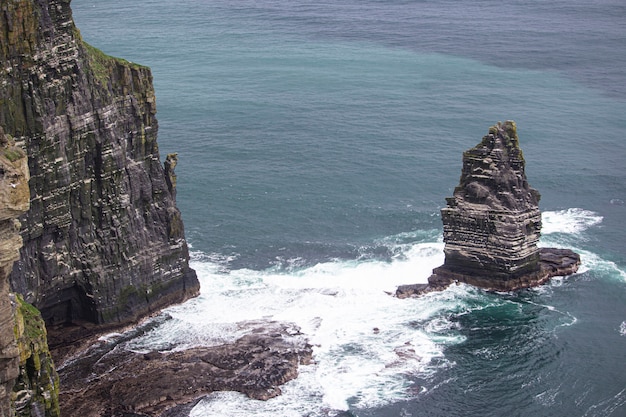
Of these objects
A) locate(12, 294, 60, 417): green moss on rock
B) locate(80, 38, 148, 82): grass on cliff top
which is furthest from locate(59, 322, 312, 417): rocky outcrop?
locate(80, 38, 148, 82): grass on cliff top

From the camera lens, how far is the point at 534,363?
127375mm

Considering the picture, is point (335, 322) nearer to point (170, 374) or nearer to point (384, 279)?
point (384, 279)

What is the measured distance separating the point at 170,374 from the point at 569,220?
70.4 m

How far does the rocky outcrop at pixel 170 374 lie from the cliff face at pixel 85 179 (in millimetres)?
7056

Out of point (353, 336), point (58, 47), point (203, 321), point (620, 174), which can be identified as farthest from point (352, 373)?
point (620, 174)

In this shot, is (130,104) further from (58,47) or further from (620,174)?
(620,174)

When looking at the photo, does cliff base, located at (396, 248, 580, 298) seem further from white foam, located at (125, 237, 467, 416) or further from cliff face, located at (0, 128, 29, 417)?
cliff face, located at (0, 128, 29, 417)

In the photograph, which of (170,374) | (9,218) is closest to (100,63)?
(170,374)

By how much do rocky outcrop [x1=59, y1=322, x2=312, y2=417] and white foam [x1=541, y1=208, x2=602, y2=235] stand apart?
4983cm

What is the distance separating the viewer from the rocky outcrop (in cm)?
11594

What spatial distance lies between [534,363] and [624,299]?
855 inches

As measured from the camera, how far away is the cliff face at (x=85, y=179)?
11750cm

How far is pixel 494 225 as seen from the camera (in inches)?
5699

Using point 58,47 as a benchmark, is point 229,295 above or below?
below
